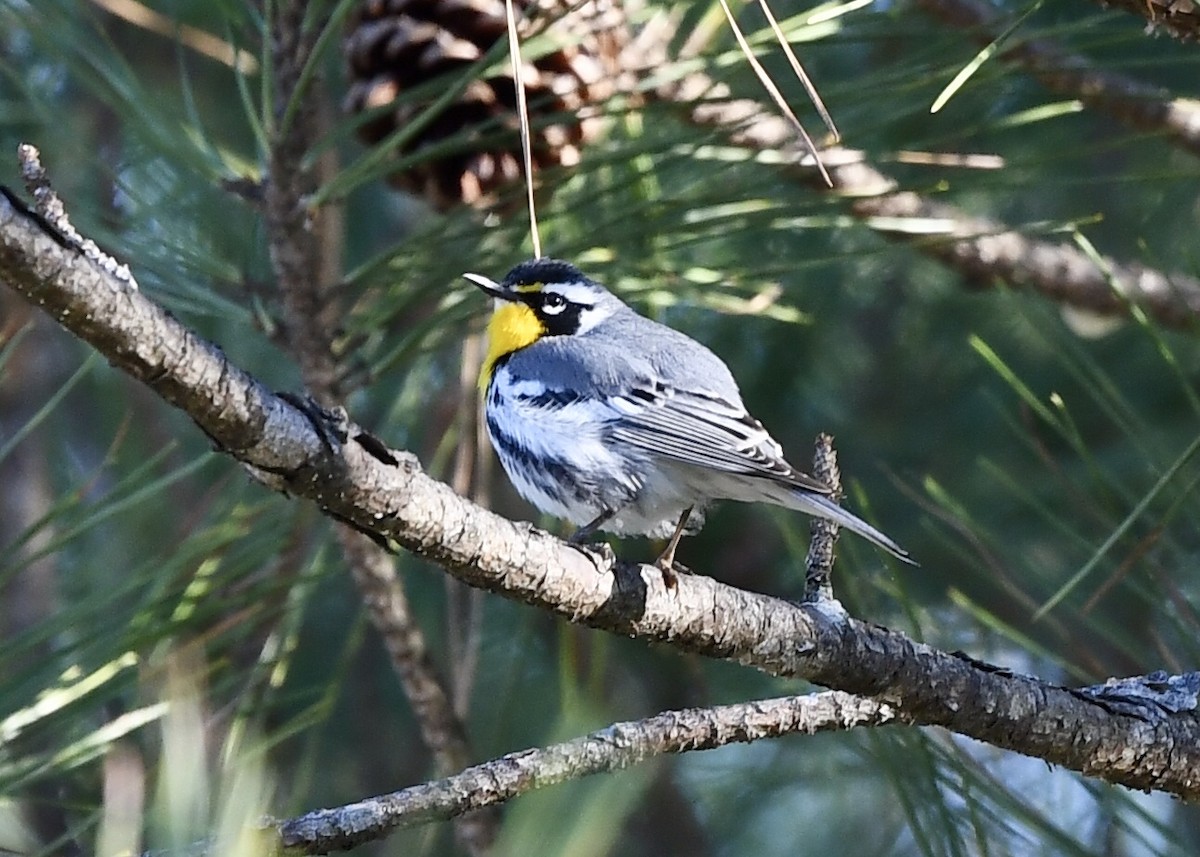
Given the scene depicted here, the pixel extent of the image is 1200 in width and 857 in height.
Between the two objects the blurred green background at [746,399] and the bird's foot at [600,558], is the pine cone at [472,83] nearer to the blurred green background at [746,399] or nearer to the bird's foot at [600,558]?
the blurred green background at [746,399]

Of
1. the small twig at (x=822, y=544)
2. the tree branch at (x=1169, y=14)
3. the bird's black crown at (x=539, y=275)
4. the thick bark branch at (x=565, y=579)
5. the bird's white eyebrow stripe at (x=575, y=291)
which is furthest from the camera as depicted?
the bird's white eyebrow stripe at (x=575, y=291)

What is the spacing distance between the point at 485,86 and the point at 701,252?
70cm

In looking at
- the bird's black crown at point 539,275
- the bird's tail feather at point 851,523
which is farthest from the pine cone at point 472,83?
the bird's tail feather at point 851,523

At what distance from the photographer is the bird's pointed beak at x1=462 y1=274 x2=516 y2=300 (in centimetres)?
158

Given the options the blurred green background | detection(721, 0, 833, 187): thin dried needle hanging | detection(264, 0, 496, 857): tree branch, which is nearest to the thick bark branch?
the blurred green background

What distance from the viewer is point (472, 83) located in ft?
5.03

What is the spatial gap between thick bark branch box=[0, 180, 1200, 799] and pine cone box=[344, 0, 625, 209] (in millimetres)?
582

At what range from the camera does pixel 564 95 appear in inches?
61.6

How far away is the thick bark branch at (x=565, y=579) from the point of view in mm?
792

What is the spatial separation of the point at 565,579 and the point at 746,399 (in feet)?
4.74

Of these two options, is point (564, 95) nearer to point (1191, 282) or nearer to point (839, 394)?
point (1191, 282)

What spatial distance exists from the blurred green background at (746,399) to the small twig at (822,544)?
63 mm

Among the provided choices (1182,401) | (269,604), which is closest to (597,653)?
(269,604)

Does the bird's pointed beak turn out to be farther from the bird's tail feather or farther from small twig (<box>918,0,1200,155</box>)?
small twig (<box>918,0,1200,155</box>)
